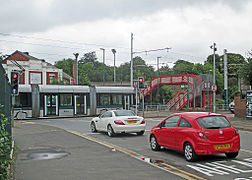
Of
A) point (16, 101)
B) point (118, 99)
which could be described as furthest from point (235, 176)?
point (118, 99)

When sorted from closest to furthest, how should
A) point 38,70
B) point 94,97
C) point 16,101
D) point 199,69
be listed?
point 16,101, point 94,97, point 38,70, point 199,69

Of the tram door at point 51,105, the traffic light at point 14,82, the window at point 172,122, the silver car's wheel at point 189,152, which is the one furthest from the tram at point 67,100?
the silver car's wheel at point 189,152

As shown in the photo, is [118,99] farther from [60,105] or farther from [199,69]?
[199,69]

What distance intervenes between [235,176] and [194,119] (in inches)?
96.0

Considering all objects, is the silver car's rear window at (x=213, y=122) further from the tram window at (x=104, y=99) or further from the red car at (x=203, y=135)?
the tram window at (x=104, y=99)

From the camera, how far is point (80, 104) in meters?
33.2

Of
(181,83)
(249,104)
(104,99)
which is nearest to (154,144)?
(249,104)

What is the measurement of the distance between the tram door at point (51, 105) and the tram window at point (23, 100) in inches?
62.0

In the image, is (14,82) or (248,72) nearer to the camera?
(14,82)

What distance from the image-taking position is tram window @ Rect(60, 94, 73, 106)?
1264 inches

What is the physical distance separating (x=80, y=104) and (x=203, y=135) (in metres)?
24.6

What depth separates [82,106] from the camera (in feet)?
109

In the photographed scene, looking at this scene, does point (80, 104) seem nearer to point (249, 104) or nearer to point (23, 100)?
point (23, 100)

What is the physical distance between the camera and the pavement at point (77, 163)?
8.05m
